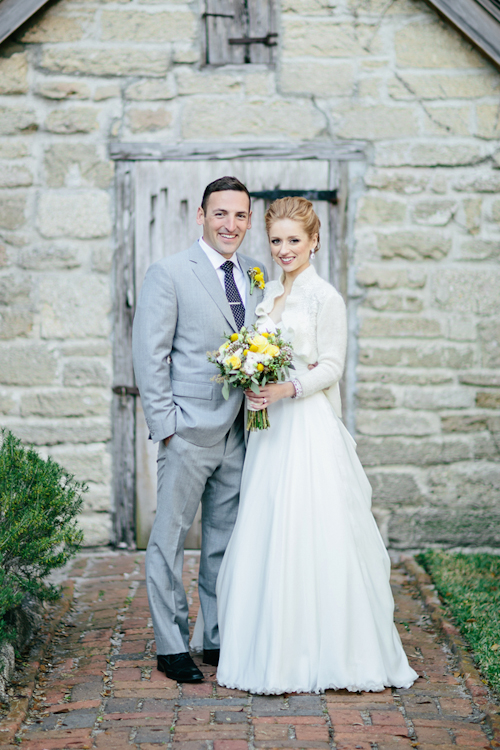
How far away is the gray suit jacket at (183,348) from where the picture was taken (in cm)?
346

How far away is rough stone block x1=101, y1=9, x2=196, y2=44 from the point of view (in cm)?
Answer: 525

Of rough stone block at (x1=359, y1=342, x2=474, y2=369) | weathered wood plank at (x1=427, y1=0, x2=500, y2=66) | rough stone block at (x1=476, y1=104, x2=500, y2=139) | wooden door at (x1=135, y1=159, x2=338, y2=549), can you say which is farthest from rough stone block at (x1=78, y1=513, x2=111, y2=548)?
weathered wood plank at (x1=427, y1=0, x2=500, y2=66)

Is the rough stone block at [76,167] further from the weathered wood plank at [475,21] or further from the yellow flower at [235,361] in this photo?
the yellow flower at [235,361]

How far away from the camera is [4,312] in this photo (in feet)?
17.5

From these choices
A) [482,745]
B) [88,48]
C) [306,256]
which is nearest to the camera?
[482,745]

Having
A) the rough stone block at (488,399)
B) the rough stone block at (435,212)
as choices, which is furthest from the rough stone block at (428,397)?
the rough stone block at (435,212)

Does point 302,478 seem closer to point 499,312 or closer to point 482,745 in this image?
point 482,745

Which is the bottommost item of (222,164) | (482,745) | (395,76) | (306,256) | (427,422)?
(482,745)

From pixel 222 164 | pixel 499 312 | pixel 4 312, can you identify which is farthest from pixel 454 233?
pixel 4 312

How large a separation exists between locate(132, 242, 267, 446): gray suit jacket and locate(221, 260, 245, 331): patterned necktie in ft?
0.18

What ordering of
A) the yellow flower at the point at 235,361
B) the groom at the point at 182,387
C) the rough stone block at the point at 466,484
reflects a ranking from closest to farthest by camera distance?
the yellow flower at the point at 235,361 → the groom at the point at 182,387 → the rough stone block at the point at 466,484

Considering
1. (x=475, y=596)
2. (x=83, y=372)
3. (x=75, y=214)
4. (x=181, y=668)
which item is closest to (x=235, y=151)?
(x=75, y=214)

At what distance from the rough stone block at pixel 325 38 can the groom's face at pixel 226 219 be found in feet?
7.22

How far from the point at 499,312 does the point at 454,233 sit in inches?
24.3
